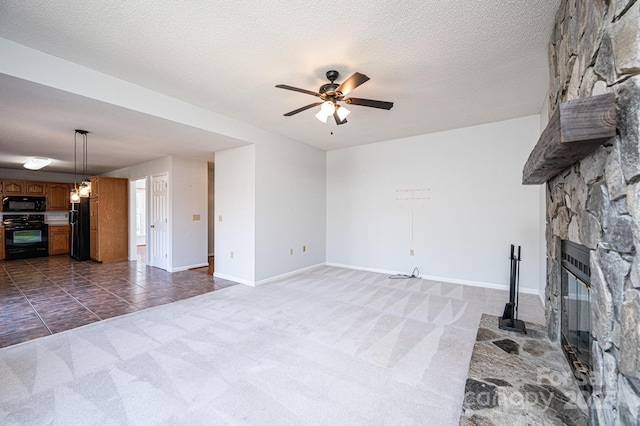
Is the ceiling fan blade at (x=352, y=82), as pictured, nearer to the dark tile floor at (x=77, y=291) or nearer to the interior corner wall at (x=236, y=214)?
the interior corner wall at (x=236, y=214)

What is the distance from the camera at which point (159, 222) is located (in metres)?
6.04

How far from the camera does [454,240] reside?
477 cm

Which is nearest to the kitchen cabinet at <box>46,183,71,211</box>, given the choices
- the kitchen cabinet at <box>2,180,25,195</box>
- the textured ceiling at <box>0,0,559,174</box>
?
the kitchen cabinet at <box>2,180,25,195</box>

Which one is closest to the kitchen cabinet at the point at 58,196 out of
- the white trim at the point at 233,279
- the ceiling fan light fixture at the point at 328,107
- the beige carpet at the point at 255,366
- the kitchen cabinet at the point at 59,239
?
the kitchen cabinet at the point at 59,239

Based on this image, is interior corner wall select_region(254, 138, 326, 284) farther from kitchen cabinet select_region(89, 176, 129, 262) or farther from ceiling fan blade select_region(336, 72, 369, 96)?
kitchen cabinet select_region(89, 176, 129, 262)

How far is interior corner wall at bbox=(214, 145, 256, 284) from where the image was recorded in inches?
184

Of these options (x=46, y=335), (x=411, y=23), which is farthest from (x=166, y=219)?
(x=411, y=23)

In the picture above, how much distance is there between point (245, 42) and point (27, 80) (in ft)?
6.56

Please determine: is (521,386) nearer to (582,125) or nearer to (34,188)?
(582,125)

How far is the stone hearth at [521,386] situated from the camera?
4.81 ft

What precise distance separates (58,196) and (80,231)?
2084mm

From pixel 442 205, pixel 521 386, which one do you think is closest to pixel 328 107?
pixel 521 386

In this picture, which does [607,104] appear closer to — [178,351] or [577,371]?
[577,371]

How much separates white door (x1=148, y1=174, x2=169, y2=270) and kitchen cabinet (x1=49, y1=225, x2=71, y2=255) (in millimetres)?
3780
